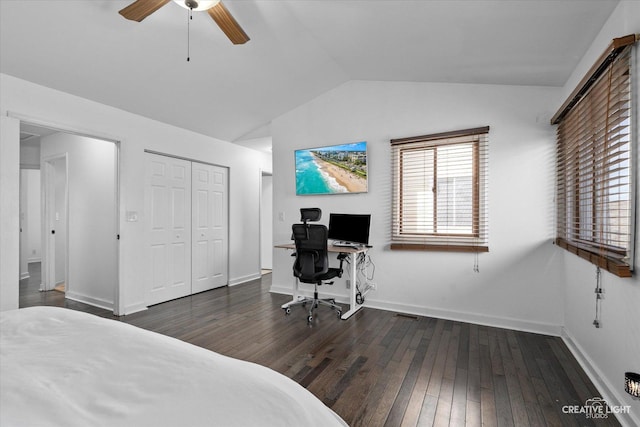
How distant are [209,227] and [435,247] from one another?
3388mm

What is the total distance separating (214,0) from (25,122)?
7.48 feet

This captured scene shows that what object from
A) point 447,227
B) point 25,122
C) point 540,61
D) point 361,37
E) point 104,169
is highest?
point 361,37

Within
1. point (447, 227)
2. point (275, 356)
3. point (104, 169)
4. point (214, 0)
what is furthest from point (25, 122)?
point (447, 227)

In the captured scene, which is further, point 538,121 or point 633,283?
point 538,121

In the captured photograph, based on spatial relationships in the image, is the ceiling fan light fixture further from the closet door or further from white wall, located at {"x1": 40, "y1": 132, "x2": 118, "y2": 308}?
the closet door

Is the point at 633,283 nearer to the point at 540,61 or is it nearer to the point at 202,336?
the point at 540,61

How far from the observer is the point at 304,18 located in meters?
2.82

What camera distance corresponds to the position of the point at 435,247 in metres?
3.61

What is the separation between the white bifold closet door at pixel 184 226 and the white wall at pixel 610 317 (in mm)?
4565

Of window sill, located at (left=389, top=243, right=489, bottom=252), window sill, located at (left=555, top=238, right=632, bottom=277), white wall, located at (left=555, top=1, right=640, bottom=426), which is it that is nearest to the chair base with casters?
window sill, located at (left=389, top=243, right=489, bottom=252)

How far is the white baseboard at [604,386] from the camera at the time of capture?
1.69 m

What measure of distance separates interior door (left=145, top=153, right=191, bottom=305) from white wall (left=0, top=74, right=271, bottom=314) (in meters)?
0.15

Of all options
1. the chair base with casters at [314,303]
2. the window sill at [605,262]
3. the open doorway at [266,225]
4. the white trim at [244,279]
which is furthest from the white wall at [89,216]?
the window sill at [605,262]

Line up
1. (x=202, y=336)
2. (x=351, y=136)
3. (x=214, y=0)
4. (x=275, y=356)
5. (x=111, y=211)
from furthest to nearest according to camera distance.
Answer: (x=351, y=136)
(x=111, y=211)
(x=202, y=336)
(x=275, y=356)
(x=214, y=0)
